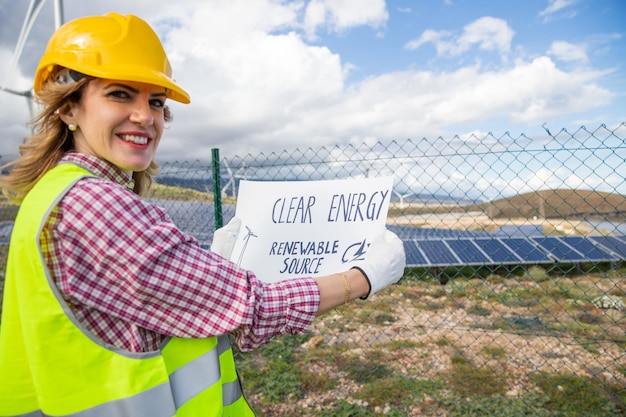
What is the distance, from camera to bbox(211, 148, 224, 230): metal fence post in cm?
359

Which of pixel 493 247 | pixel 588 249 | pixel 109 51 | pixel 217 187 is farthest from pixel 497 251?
pixel 109 51

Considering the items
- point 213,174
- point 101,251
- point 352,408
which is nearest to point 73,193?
point 101,251

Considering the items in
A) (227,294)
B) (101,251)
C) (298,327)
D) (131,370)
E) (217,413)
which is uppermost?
(101,251)

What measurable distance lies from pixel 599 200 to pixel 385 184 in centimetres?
280

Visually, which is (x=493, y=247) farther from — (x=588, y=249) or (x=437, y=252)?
(x=588, y=249)

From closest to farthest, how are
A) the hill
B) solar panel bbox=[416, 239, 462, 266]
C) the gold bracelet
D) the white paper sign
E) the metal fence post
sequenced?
the gold bracelet, the white paper sign, the metal fence post, the hill, solar panel bbox=[416, 239, 462, 266]

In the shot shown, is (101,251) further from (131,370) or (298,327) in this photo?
(298,327)

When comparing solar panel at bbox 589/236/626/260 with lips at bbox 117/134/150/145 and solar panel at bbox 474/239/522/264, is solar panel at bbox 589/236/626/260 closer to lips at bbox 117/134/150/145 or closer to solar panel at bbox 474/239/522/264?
solar panel at bbox 474/239/522/264

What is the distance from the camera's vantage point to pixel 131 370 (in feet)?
4.03

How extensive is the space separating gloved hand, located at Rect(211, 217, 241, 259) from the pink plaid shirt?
0.97 meters

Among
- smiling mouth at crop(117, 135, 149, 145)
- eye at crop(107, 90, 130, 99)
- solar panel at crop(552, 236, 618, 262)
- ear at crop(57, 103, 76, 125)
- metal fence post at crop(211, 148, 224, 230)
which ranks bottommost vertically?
solar panel at crop(552, 236, 618, 262)

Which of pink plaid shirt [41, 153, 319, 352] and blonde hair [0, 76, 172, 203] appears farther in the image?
blonde hair [0, 76, 172, 203]

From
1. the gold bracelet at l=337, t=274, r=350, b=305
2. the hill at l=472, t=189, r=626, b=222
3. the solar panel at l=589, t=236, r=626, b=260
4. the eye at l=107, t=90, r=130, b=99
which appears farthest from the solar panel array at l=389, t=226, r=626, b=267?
the eye at l=107, t=90, r=130, b=99

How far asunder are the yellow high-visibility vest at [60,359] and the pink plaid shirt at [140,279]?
4cm
